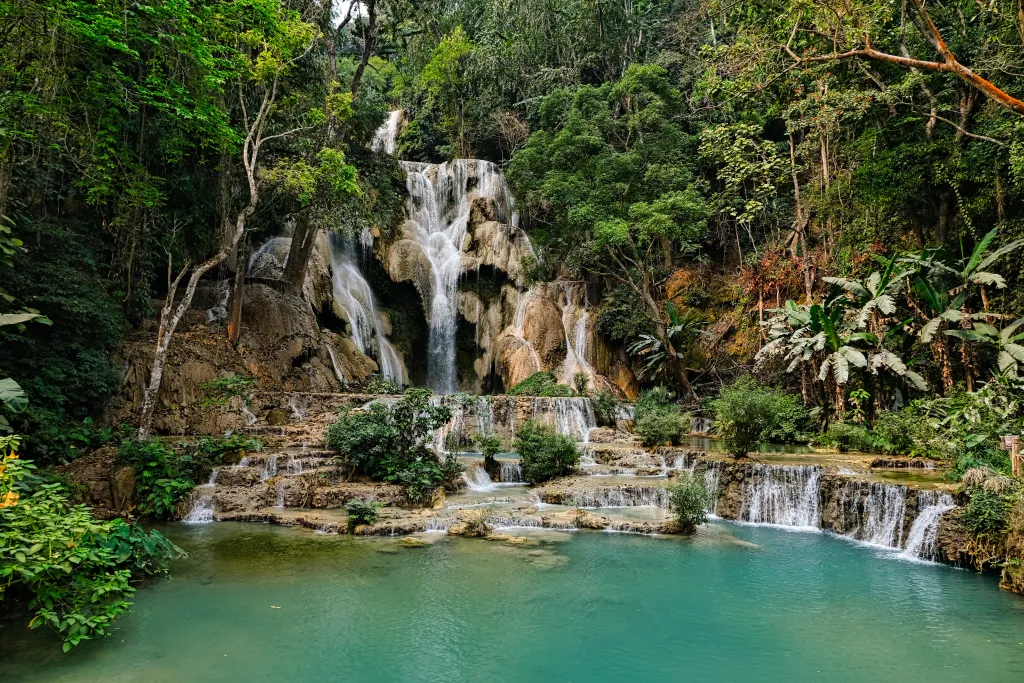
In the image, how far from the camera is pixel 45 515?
4.38 m

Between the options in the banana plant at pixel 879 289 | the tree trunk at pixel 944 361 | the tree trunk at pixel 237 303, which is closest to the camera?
the tree trunk at pixel 944 361

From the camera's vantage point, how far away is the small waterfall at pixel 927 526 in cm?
789

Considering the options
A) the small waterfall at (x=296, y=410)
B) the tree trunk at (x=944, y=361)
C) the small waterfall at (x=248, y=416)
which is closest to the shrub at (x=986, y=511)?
the tree trunk at (x=944, y=361)

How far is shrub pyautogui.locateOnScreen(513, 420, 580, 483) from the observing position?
39.4 ft

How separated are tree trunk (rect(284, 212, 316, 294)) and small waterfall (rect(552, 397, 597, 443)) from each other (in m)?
8.49

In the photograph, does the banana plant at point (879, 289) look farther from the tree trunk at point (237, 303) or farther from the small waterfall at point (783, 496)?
the tree trunk at point (237, 303)

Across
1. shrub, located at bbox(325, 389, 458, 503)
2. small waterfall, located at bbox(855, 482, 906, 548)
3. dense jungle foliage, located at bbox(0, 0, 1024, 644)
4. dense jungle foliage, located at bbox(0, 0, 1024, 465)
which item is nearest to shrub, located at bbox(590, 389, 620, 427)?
dense jungle foliage, located at bbox(0, 0, 1024, 644)

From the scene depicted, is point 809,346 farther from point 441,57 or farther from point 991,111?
point 441,57

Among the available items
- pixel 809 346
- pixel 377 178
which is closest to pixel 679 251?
pixel 809 346

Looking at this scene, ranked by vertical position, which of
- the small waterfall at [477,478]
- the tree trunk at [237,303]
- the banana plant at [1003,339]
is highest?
A: the tree trunk at [237,303]

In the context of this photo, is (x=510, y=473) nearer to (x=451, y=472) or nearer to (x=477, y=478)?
(x=477, y=478)

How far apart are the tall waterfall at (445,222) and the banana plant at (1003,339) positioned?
15.9 metres

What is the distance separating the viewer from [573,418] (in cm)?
1658

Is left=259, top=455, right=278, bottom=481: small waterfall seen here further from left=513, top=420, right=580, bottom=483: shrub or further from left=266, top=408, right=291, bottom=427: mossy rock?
left=513, top=420, right=580, bottom=483: shrub
